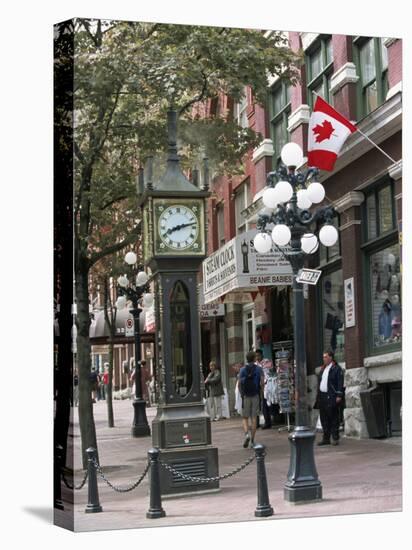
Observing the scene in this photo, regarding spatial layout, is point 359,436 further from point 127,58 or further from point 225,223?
point 127,58

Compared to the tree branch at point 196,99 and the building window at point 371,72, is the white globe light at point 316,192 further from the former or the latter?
the building window at point 371,72

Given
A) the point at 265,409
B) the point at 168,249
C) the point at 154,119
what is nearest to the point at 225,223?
the point at 168,249

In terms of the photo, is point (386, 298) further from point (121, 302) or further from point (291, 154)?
point (121, 302)

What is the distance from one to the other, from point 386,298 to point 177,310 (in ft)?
9.14

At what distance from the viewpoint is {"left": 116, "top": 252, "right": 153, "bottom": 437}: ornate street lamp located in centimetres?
1093

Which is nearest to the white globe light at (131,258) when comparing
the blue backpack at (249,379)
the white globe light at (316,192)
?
the blue backpack at (249,379)

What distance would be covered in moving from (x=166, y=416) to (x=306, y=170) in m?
3.33

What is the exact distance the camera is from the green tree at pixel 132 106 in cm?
1059

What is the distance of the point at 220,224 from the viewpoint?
38.5ft

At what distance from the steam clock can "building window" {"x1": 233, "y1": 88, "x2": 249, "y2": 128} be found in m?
0.82

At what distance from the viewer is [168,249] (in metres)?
11.4

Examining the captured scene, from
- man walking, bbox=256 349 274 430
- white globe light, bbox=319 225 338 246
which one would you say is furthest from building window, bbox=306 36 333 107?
man walking, bbox=256 349 274 430

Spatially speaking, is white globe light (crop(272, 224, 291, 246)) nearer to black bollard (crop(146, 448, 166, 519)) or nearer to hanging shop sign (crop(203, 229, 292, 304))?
hanging shop sign (crop(203, 229, 292, 304))

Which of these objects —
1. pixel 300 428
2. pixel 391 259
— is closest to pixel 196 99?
pixel 391 259
